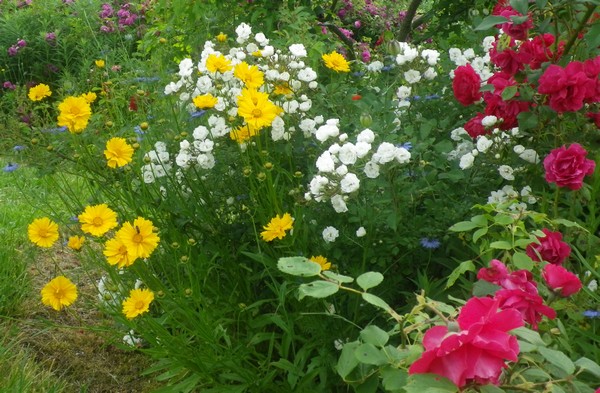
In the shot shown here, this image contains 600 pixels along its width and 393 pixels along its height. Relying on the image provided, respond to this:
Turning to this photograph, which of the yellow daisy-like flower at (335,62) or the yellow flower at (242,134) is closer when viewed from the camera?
the yellow flower at (242,134)

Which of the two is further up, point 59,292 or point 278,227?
point 278,227

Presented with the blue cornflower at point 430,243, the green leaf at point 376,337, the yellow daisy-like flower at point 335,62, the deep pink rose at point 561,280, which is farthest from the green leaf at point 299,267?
the yellow daisy-like flower at point 335,62

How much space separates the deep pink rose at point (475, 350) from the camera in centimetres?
102

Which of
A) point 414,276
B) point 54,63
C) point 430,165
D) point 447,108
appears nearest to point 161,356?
point 414,276

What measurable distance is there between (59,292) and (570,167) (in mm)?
1415

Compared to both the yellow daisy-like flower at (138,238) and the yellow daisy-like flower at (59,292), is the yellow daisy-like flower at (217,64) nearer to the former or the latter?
the yellow daisy-like flower at (138,238)

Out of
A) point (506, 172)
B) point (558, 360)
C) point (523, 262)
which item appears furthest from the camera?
point (506, 172)

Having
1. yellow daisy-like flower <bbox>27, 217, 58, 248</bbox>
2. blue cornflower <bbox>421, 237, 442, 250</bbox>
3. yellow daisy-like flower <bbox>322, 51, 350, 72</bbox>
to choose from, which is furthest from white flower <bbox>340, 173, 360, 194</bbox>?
yellow daisy-like flower <bbox>27, 217, 58, 248</bbox>

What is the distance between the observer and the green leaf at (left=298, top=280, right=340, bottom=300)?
126 cm

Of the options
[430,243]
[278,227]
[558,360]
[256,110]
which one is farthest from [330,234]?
[558,360]

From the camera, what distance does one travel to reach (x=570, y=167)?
2033 millimetres

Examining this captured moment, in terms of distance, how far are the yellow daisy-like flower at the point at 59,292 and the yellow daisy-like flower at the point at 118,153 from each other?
35cm

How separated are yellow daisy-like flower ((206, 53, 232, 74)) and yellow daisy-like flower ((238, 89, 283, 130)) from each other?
262 millimetres

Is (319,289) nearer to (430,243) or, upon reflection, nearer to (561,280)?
(561,280)
